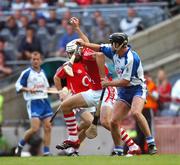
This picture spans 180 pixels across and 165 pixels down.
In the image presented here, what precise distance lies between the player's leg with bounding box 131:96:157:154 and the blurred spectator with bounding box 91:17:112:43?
7.83m

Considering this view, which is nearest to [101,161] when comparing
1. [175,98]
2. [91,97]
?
[91,97]

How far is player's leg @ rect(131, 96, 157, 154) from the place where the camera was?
17.6 metres

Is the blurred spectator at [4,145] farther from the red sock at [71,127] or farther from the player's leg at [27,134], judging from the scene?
the red sock at [71,127]

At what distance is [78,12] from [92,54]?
8.35 metres

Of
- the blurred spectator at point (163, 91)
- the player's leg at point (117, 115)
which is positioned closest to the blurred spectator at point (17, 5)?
the blurred spectator at point (163, 91)

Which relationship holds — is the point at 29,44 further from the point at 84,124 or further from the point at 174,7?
the point at 84,124

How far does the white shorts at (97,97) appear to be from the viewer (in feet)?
60.9

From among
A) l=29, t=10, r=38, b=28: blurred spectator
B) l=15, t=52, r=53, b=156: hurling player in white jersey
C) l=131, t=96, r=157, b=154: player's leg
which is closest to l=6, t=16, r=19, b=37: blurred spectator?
l=29, t=10, r=38, b=28: blurred spectator

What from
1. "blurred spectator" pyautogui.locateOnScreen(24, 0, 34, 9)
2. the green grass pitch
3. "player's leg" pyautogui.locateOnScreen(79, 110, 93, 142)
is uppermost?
"blurred spectator" pyautogui.locateOnScreen(24, 0, 34, 9)

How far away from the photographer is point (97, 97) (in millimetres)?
18703

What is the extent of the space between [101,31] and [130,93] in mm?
7901

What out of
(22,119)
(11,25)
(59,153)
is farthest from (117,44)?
(11,25)

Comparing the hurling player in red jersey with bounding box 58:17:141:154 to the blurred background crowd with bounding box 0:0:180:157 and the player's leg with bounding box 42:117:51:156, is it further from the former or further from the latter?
the blurred background crowd with bounding box 0:0:180:157

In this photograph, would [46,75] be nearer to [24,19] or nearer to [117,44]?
[24,19]
